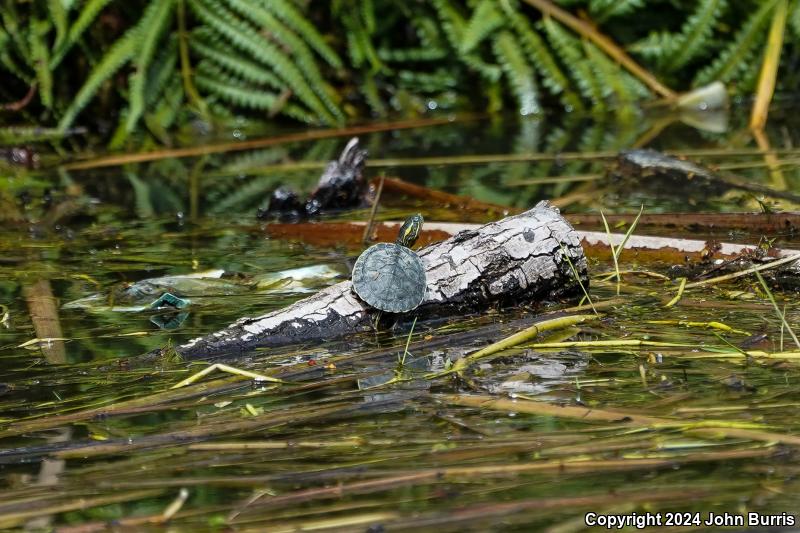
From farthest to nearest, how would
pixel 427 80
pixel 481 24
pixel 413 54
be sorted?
pixel 427 80 < pixel 413 54 < pixel 481 24

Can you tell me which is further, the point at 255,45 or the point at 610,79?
the point at 610,79

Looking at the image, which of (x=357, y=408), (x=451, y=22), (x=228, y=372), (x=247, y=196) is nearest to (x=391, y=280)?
(x=228, y=372)

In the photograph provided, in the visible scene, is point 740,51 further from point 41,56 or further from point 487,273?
point 487,273

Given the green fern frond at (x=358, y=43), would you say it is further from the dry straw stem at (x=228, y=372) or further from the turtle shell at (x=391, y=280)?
the dry straw stem at (x=228, y=372)

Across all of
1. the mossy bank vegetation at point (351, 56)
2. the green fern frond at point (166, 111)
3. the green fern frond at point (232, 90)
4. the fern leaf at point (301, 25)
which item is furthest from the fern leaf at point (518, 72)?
the green fern frond at point (166, 111)

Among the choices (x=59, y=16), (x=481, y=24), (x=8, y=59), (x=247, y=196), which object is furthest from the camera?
(x=481, y=24)

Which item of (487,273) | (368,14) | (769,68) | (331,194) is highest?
(368,14)
